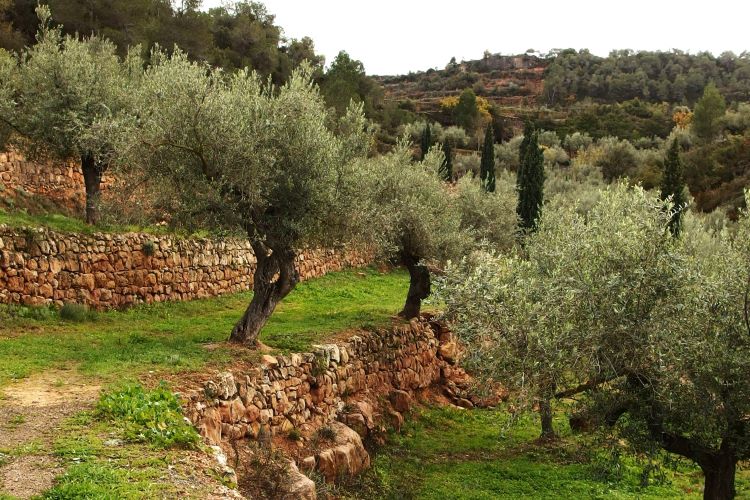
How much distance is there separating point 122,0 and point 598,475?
135 ft

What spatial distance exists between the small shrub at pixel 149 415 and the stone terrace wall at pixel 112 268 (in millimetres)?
7411

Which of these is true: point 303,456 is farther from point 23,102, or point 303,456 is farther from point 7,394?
point 23,102

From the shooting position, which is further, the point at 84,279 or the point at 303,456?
the point at 84,279

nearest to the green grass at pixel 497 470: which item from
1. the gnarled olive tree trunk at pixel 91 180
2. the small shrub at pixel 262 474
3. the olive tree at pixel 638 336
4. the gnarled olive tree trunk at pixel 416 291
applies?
the olive tree at pixel 638 336

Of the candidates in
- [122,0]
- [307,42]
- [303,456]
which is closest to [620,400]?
[303,456]

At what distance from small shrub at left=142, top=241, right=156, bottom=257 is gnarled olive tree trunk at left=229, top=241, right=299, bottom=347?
591cm

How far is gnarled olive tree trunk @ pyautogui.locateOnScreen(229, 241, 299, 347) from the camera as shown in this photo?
15547 mm

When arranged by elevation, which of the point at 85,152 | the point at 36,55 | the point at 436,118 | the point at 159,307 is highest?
the point at 436,118

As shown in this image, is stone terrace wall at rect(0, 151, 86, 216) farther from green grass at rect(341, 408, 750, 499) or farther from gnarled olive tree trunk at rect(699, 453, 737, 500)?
gnarled olive tree trunk at rect(699, 453, 737, 500)

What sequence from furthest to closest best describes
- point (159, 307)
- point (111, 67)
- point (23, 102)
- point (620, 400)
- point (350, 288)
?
point (350, 288)
point (111, 67)
point (23, 102)
point (159, 307)
point (620, 400)

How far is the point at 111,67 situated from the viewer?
22766mm

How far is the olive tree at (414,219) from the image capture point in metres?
21.0

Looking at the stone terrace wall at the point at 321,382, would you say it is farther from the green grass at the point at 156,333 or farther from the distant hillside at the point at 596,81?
the distant hillside at the point at 596,81

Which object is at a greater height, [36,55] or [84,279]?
[36,55]
